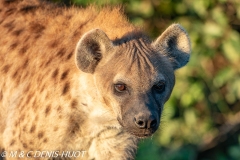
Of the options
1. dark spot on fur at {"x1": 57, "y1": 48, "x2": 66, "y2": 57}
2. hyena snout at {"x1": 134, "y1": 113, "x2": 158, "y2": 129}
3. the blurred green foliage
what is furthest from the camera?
the blurred green foliage

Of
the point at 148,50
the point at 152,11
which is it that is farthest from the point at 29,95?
the point at 152,11

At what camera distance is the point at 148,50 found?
196 inches

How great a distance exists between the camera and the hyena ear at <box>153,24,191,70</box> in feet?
16.5

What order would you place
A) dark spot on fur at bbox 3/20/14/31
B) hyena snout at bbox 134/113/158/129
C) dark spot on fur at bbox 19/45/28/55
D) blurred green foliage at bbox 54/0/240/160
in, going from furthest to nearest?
1. blurred green foliage at bbox 54/0/240/160
2. dark spot on fur at bbox 3/20/14/31
3. dark spot on fur at bbox 19/45/28/55
4. hyena snout at bbox 134/113/158/129

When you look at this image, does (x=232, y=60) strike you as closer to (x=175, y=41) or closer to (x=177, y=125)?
(x=177, y=125)

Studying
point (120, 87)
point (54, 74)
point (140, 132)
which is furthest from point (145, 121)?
point (54, 74)

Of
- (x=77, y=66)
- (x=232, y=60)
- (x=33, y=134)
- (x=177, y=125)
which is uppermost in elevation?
(x=77, y=66)

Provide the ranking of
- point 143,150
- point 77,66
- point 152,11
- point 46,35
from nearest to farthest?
point 77,66 < point 46,35 < point 143,150 < point 152,11

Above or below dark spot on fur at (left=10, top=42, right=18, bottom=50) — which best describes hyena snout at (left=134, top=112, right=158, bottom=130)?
above

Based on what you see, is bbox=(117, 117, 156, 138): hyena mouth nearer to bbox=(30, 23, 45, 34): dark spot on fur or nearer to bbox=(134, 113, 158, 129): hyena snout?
bbox=(134, 113, 158, 129): hyena snout

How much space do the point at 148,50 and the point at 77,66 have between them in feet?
1.40

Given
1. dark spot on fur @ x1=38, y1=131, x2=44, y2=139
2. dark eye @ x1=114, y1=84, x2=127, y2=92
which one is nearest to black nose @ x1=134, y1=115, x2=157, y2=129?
dark eye @ x1=114, y1=84, x2=127, y2=92

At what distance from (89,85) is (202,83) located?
9.66ft

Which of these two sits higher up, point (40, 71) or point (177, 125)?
point (40, 71)
